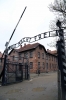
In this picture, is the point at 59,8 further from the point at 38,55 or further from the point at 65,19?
the point at 38,55

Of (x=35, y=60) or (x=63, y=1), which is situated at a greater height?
(x=63, y=1)

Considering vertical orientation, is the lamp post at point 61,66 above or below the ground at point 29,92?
above

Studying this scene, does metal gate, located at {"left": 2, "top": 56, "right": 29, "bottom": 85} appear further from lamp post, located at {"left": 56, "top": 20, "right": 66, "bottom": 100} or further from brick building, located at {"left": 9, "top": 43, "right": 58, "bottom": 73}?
brick building, located at {"left": 9, "top": 43, "right": 58, "bottom": 73}

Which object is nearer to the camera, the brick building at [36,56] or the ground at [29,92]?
the ground at [29,92]

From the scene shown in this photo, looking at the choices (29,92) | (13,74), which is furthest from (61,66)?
(13,74)

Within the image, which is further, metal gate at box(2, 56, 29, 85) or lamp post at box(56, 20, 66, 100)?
metal gate at box(2, 56, 29, 85)

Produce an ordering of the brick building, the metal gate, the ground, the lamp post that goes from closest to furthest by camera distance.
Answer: the lamp post, the ground, the metal gate, the brick building

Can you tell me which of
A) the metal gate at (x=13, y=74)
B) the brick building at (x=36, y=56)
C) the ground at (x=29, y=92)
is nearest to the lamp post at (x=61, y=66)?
the ground at (x=29, y=92)

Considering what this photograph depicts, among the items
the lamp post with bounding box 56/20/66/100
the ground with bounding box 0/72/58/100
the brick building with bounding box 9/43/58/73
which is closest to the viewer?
the lamp post with bounding box 56/20/66/100

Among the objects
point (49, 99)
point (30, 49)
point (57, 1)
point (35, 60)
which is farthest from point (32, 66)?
point (49, 99)

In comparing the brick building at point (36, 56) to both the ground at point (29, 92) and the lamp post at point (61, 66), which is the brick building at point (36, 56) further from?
the lamp post at point (61, 66)

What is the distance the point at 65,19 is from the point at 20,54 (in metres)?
23.5

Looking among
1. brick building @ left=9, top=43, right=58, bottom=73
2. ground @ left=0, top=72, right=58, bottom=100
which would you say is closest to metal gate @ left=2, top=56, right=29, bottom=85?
ground @ left=0, top=72, right=58, bottom=100

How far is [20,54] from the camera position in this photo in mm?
37781
